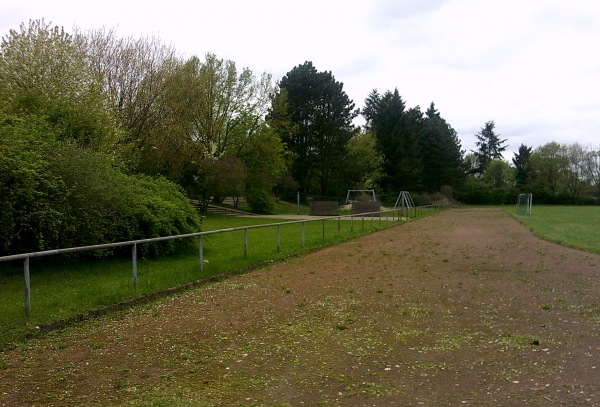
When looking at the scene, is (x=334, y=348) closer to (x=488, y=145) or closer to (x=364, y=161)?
(x=364, y=161)

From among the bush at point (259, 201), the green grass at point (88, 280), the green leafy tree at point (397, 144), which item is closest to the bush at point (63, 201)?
the green grass at point (88, 280)

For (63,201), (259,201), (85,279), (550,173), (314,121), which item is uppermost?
(314,121)

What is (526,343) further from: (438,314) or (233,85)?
(233,85)

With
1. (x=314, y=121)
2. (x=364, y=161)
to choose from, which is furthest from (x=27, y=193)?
(x=364, y=161)

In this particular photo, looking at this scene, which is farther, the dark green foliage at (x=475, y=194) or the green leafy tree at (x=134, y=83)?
the dark green foliage at (x=475, y=194)

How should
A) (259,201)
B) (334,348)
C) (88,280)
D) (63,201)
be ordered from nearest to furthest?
(334,348), (88,280), (63,201), (259,201)

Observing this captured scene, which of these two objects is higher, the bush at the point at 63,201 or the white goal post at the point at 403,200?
the bush at the point at 63,201

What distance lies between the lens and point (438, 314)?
751cm

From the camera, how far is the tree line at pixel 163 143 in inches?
418

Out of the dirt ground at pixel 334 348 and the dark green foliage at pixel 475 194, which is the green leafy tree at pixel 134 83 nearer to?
the dirt ground at pixel 334 348

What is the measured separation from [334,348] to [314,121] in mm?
52051

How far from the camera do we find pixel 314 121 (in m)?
56.8

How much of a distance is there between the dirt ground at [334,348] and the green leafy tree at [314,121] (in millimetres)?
46848

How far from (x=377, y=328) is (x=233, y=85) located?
37.8 meters
